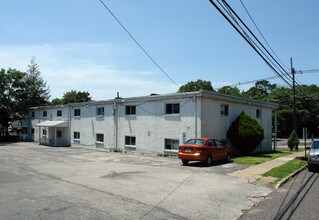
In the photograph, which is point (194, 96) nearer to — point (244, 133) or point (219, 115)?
point (219, 115)

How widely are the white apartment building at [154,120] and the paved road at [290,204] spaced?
11.0m

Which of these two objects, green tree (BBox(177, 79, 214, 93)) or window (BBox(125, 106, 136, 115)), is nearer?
window (BBox(125, 106, 136, 115))

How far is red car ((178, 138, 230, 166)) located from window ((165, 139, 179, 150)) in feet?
15.8

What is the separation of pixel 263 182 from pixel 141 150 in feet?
47.6

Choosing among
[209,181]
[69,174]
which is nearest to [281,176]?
[209,181]

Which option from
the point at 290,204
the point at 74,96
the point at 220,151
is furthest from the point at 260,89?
the point at 290,204

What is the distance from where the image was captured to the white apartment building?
22.9 meters

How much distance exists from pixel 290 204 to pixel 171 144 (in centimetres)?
1558

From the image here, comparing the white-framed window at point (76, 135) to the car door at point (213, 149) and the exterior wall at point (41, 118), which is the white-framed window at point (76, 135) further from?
the car door at point (213, 149)

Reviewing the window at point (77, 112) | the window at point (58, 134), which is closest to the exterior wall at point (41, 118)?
the window at point (58, 134)

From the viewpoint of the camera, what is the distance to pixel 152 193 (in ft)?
33.7

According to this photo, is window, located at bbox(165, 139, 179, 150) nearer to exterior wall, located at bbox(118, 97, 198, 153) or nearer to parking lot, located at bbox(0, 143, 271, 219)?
exterior wall, located at bbox(118, 97, 198, 153)

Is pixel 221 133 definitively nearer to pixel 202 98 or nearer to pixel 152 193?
pixel 202 98

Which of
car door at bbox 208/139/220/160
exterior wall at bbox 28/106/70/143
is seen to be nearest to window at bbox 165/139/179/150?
car door at bbox 208/139/220/160
